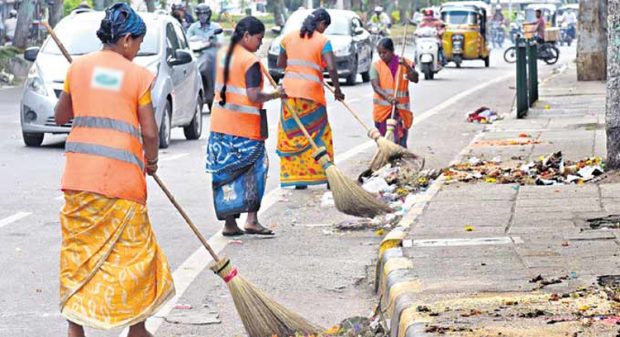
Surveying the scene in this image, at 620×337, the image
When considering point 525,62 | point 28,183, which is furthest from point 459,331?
point 525,62

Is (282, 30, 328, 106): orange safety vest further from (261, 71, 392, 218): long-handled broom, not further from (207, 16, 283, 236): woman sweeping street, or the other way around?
(207, 16, 283, 236): woman sweeping street

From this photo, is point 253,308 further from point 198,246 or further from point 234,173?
point 234,173

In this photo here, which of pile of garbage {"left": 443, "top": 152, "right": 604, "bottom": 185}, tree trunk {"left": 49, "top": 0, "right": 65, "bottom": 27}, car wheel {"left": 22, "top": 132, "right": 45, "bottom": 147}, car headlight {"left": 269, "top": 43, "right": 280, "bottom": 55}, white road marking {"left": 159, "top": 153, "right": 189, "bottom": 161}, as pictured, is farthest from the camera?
tree trunk {"left": 49, "top": 0, "right": 65, "bottom": 27}

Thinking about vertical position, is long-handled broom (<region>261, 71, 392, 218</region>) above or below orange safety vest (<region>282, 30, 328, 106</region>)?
below

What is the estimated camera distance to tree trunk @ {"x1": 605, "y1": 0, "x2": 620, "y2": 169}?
11773mm

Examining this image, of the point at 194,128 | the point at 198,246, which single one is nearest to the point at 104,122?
the point at 198,246

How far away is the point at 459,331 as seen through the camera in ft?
19.9

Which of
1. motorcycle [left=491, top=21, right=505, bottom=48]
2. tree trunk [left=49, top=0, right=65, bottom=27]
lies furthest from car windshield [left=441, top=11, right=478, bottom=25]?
motorcycle [left=491, top=21, right=505, bottom=48]

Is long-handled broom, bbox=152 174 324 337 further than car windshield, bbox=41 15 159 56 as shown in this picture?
No

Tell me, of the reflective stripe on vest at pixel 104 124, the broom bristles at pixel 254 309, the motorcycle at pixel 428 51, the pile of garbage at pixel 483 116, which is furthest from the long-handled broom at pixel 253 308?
the motorcycle at pixel 428 51

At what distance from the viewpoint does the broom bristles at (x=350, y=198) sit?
10.4 meters

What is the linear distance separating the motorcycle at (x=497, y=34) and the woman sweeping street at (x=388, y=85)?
58774 millimetres

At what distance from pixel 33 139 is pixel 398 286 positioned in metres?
10.4

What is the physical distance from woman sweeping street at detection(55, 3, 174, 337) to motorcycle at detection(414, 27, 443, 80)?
28545mm
